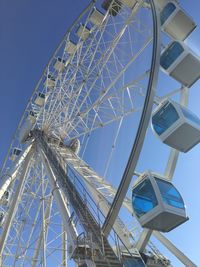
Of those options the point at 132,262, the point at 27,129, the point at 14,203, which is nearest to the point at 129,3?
the point at 27,129

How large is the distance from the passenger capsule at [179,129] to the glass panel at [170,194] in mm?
771

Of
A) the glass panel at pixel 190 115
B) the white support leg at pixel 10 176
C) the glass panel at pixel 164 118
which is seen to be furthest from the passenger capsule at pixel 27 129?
the glass panel at pixel 190 115

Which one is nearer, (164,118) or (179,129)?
(179,129)

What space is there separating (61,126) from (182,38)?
6969 mm

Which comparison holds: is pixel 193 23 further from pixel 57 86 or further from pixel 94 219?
pixel 57 86

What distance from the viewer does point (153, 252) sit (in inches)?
283

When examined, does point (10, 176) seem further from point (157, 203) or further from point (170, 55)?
point (157, 203)

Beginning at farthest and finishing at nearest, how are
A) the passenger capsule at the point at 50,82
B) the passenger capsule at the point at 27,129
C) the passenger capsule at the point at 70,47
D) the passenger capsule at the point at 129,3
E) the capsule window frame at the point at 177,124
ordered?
the passenger capsule at the point at 50,82, the passenger capsule at the point at 70,47, the passenger capsule at the point at 27,129, the passenger capsule at the point at 129,3, the capsule window frame at the point at 177,124

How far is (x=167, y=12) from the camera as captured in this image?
8.96 meters

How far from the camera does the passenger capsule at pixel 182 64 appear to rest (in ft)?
25.3

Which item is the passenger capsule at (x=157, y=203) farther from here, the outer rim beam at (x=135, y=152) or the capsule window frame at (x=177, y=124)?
the capsule window frame at (x=177, y=124)

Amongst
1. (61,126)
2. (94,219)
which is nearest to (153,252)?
(94,219)

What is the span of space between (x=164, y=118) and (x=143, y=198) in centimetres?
169

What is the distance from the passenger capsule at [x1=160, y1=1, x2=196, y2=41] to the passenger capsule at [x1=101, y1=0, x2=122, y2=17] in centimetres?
479
